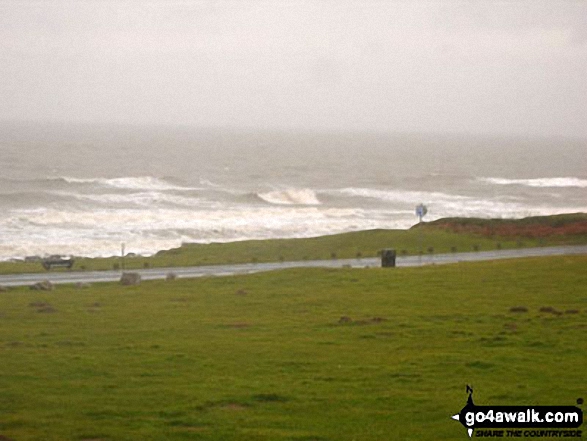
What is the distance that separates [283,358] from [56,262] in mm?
27296

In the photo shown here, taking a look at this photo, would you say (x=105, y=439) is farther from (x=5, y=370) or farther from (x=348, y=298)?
(x=348, y=298)

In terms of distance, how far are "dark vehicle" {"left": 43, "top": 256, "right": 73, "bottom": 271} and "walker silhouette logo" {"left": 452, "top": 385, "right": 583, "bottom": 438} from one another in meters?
33.3

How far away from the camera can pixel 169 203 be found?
108625 mm

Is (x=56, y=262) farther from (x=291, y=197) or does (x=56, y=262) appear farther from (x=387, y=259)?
(x=291, y=197)

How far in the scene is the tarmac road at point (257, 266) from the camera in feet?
143

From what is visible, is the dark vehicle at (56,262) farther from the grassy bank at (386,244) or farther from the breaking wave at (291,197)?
the breaking wave at (291,197)

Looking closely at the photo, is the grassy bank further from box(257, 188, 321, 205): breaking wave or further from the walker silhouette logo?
box(257, 188, 321, 205): breaking wave

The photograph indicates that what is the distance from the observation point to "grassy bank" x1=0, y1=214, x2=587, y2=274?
2071 inches

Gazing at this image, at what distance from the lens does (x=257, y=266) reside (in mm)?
49062

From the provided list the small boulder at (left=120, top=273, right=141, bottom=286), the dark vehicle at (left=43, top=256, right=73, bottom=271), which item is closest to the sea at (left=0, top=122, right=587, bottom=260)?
the dark vehicle at (left=43, top=256, right=73, bottom=271)

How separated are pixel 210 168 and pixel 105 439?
157 meters

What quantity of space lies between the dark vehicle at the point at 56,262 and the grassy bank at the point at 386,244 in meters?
0.41

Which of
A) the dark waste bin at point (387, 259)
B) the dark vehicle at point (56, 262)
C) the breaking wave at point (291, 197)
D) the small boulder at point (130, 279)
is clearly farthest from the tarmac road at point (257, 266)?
the breaking wave at point (291, 197)

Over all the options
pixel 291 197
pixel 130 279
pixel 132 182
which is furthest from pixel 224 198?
pixel 130 279
